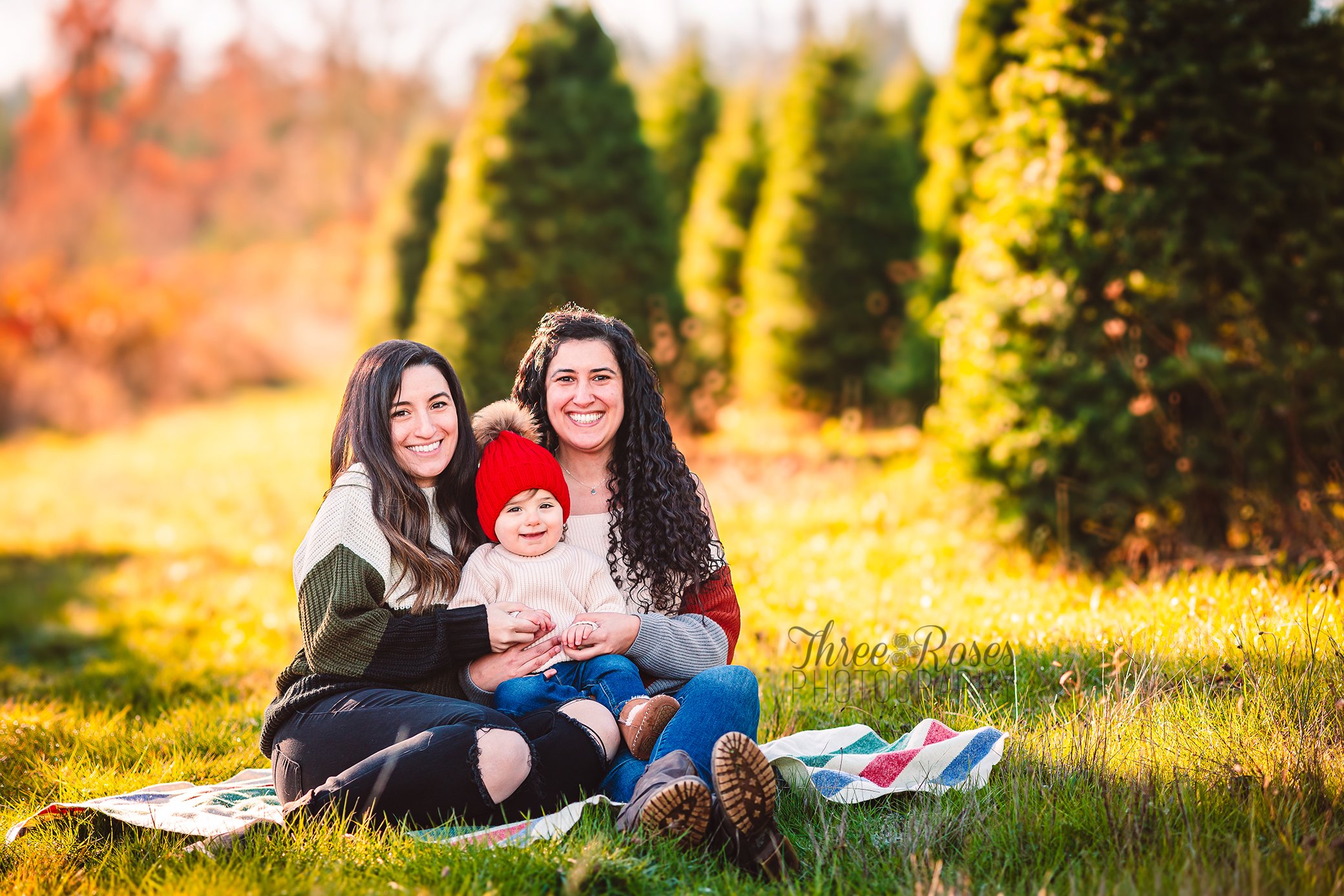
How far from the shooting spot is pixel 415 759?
8.06ft

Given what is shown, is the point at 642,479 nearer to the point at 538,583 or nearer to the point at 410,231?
the point at 538,583

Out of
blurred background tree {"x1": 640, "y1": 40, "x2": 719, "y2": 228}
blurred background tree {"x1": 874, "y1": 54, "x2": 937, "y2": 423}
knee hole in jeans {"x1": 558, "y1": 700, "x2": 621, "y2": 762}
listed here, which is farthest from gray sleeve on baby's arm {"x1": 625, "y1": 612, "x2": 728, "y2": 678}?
blurred background tree {"x1": 640, "y1": 40, "x2": 719, "y2": 228}

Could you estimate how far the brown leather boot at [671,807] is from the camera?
225 centimetres

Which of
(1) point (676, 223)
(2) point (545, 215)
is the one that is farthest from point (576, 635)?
(1) point (676, 223)

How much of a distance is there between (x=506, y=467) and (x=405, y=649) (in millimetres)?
588

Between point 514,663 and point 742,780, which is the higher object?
point 514,663

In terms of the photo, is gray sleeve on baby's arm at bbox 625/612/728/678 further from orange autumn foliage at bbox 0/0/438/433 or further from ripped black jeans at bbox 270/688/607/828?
orange autumn foliage at bbox 0/0/438/433

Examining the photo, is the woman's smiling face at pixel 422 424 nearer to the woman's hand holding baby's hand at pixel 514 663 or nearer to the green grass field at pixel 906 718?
the woman's hand holding baby's hand at pixel 514 663

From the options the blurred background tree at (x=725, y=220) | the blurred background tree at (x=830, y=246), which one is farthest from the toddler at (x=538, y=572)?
the blurred background tree at (x=725, y=220)

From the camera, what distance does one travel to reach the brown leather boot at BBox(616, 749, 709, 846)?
225cm

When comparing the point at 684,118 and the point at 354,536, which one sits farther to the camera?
the point at 684,118

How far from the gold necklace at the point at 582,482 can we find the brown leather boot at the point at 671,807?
107 centimetres

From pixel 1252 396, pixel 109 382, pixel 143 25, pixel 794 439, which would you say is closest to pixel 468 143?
pixel 794 439

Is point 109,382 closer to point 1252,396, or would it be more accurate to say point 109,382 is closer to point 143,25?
point 1252,396
